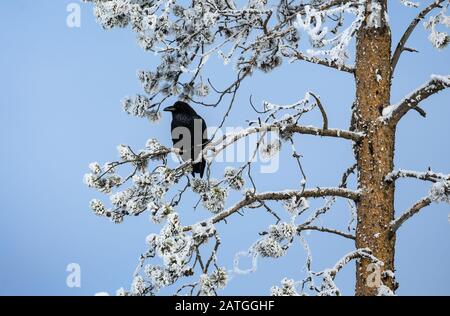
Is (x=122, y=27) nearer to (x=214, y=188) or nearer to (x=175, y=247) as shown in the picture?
(x=214, y=188)

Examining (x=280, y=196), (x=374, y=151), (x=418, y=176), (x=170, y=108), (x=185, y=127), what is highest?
(x=170, y=108)

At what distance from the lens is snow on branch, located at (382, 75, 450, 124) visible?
7.79 metres

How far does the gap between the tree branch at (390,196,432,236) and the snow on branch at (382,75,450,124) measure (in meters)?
0.99

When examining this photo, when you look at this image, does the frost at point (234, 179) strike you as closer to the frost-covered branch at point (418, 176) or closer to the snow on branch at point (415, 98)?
the frost-covered branch at point (418, 176)

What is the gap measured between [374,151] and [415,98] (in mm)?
709

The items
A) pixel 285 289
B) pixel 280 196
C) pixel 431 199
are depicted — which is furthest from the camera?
pixel 280 196

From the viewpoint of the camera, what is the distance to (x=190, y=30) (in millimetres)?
8797

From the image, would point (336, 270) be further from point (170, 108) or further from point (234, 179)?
point (170, 108)

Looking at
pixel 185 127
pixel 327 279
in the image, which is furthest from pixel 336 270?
pixel 185 127

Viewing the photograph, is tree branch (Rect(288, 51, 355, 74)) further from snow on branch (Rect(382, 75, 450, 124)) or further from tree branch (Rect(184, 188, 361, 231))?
tree branch (Rect(184, 188, 361, 231))

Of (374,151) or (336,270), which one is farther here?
(374,151)

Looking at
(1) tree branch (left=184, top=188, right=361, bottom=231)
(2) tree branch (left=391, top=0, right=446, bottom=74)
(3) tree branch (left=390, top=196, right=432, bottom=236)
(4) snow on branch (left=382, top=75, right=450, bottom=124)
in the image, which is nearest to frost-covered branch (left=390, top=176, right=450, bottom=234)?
(3) tree branch (left=390, top=196, right=432, bottom=236)

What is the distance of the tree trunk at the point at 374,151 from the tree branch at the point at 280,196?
197 mm

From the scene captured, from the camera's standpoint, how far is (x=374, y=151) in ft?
26.8
